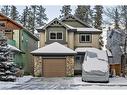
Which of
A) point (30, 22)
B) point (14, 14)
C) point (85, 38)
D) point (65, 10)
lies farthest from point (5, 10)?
point (85, 38)

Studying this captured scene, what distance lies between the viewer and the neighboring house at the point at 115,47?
1956cm

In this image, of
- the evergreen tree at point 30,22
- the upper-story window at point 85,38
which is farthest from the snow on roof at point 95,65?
the evergreen tree at point 30,22

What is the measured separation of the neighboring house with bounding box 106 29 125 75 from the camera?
19.6m

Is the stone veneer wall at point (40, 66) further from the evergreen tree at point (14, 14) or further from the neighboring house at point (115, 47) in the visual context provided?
the evergreen tree at point (14, 14)

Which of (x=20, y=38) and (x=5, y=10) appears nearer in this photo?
(x=5, y=10)

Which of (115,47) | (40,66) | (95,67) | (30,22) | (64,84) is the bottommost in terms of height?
(64,84)

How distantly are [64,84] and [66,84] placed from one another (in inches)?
2.6

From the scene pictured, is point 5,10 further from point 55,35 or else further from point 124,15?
point 124,15

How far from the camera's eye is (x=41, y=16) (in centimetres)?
1881

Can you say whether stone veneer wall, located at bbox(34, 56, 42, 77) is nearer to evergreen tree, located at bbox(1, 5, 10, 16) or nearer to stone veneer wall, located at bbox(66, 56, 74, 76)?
stone veneer wall, located at bbox(66, 56, 74, 76)

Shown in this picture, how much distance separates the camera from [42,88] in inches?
738
